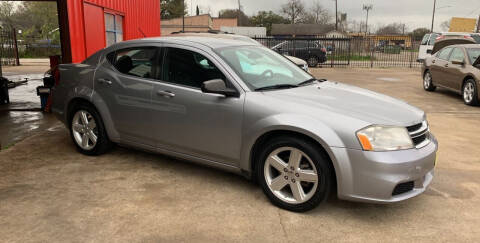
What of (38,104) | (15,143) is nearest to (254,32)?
(38,104)

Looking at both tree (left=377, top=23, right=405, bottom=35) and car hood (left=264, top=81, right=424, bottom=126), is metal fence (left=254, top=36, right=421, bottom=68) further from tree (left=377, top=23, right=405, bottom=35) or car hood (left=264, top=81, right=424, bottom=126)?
tree (left=377, top=23, right=405, bottom=35)

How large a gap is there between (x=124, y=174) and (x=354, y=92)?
2720 mm

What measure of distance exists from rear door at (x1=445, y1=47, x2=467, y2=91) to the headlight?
800cm

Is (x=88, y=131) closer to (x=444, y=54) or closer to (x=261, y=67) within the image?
(x=261, y=67)

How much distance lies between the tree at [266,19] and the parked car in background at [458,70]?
239 feet

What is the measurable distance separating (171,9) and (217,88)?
7106cm

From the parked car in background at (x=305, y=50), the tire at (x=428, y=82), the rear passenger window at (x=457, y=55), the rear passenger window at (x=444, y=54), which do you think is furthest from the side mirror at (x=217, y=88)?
the parked car in background at (x=305, y=50)

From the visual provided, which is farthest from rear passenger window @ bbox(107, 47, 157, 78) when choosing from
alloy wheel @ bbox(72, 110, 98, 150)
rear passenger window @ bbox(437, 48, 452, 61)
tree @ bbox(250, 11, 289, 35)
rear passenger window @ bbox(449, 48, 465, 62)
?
tree @ bbox(250, 11, 289, 35)

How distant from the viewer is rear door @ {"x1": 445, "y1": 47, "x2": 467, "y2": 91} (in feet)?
33.7

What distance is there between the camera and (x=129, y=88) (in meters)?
4.73

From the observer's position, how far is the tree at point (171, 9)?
71000 mm

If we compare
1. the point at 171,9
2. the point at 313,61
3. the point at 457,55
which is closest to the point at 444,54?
the point at 457,55

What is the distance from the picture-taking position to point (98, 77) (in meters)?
5.03

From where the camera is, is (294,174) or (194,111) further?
(194,111)
